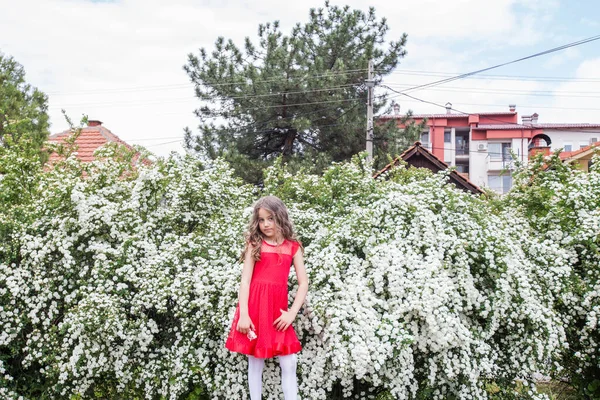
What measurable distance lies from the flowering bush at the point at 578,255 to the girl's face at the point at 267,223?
7.75ft

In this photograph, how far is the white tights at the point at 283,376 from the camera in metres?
3.62

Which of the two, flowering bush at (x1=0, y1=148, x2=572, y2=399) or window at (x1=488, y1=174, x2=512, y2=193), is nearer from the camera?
flowering bush at (x1=0, y1=148, x2=572, y2=399)

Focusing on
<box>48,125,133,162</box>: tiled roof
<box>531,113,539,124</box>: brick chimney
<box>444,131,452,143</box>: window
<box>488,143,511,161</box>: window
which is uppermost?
<box>531,113,539,124</box>: brick chimney

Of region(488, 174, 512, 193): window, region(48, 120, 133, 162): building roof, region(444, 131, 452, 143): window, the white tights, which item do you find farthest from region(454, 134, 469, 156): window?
the white tights

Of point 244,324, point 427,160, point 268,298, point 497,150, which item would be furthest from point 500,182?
point 244,324

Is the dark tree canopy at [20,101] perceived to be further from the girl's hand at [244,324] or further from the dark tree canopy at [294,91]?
the girl's hand at [244,324]

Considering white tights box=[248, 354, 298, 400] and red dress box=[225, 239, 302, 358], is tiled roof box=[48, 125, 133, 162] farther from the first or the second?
white tights box=[248, 354, 298, 400]

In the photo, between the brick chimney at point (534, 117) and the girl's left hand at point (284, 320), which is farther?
the brick chimney at point (534, 117)

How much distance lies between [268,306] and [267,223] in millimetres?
563

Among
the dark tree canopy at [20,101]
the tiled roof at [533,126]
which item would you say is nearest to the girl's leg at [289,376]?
the dark tree canopy at [20,101]

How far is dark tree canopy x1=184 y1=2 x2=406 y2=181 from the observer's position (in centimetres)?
1738

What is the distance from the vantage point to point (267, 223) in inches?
149

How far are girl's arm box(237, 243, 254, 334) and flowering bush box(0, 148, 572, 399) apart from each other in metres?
0.27

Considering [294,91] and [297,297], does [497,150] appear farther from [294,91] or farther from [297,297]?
[297,297]
